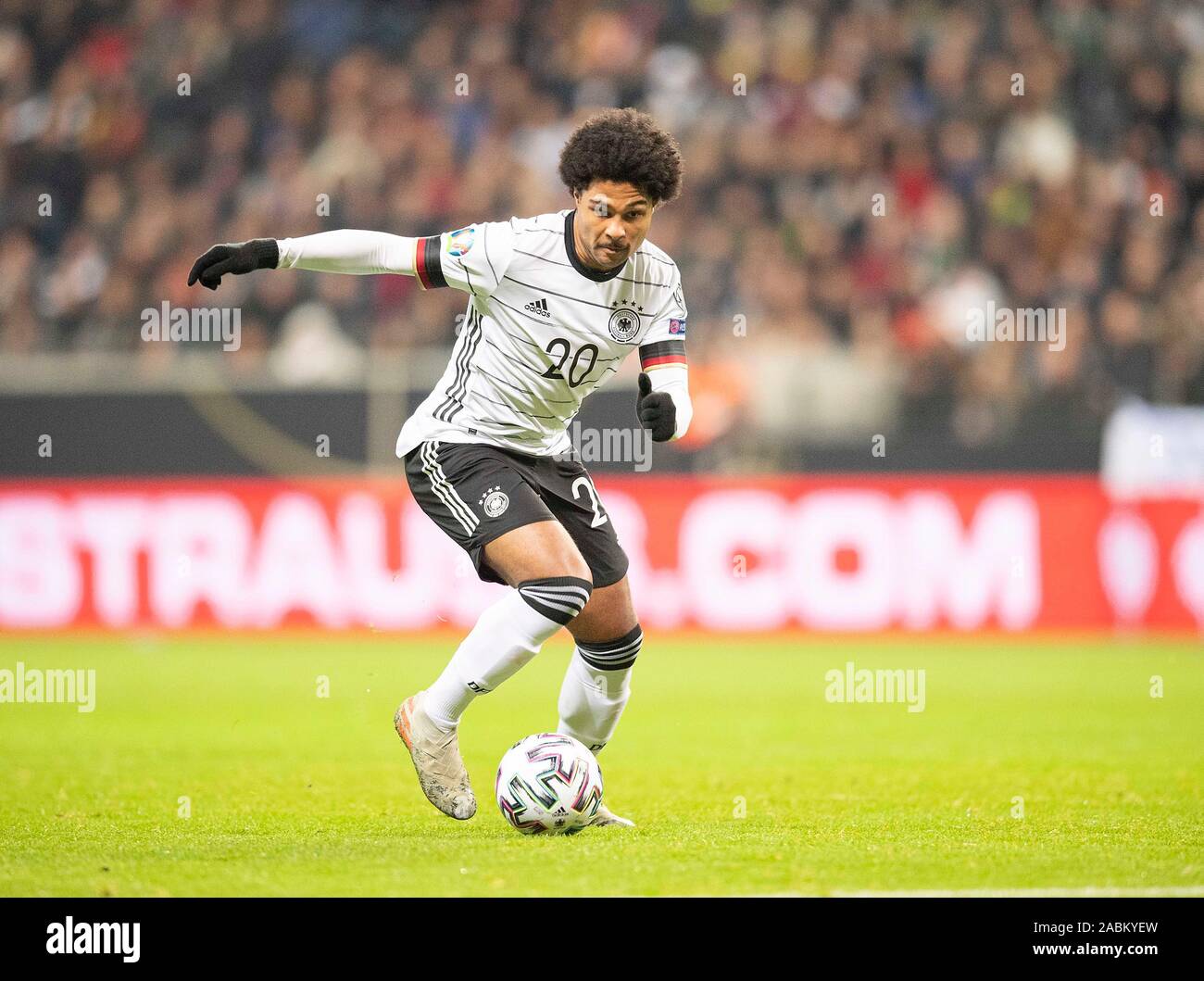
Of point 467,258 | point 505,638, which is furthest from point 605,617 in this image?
point 467,258

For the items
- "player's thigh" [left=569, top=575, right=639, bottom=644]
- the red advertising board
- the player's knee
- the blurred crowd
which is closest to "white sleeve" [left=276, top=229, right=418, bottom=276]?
the player's knee

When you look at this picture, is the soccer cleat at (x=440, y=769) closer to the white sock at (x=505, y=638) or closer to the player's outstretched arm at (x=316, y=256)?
the white sock at (x=505, y=638)

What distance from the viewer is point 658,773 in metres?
7.92

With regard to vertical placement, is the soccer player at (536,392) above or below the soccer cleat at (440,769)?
above

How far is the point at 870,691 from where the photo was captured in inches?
437

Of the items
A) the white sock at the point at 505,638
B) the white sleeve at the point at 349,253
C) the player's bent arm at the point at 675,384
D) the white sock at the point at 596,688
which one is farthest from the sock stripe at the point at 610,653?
the white sleeve at the point at 349,253

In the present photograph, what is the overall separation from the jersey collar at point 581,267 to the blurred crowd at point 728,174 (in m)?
8.05

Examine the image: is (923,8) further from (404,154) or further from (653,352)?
(653,352)

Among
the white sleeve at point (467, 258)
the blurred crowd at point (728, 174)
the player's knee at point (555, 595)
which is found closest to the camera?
the player's knee at point (555, 595)

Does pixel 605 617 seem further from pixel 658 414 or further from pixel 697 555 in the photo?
pixel 697 555

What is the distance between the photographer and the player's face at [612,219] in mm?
5914

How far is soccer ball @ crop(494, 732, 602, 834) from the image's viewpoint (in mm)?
5988
